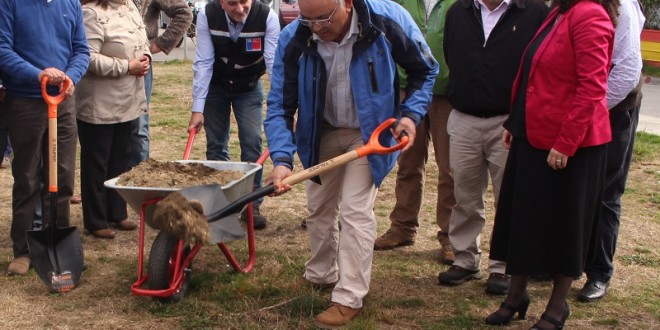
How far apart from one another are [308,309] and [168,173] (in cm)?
105

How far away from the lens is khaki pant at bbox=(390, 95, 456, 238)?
5.48 meters

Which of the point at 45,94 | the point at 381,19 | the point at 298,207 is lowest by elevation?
the point at 298,207

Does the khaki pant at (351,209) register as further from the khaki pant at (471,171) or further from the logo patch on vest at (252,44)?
the logo patch on vest at (252,44)

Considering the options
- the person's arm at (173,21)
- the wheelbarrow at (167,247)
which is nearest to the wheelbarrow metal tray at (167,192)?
the wheelbarrow at (167,247)

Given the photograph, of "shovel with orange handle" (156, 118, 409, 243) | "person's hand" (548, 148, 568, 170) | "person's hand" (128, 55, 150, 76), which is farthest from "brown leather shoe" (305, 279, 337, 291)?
"person's hand" (128, 55, 150, 76)

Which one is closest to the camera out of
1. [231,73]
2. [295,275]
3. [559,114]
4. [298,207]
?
[559,114]

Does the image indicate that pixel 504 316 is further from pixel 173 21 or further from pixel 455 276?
pixel 173 21

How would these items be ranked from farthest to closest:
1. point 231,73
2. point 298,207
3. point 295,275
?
point 298,207 → point 231,73 → point 295,275

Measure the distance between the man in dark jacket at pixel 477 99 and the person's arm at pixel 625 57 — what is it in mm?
447

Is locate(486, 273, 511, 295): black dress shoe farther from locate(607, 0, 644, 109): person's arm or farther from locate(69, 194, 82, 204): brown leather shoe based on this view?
locate(69, 194, 82, 204): brown leather shoe

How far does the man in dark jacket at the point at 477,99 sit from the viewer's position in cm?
466

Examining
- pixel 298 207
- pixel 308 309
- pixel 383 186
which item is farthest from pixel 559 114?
pixel 383 186

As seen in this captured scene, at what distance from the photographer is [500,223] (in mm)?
4344

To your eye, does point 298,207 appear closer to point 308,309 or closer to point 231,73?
point 231,73
